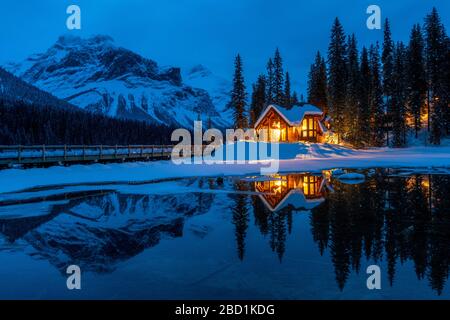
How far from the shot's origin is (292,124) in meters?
51.7

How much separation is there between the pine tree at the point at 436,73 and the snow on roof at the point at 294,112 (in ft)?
54.4

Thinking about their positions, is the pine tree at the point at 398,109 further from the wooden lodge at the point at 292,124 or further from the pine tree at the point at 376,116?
the wooden lodge at the point at 292,124

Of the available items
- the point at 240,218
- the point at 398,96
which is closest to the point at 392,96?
the point at 398,96

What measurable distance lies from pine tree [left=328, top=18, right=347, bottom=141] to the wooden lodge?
5.88 m

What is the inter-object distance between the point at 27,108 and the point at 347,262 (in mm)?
84484

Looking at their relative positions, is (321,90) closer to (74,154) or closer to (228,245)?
(74,154)

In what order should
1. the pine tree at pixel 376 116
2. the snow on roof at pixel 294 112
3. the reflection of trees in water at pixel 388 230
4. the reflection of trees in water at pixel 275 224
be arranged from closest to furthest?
the reflection of trees in water at pixel 388 230 < the reflection of trees in water at pixel 275 224 < the snow on roof at pixel 294 112 < the pine tree at pixel 376 116

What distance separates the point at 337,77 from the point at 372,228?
53.6m

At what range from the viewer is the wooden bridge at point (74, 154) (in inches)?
1088

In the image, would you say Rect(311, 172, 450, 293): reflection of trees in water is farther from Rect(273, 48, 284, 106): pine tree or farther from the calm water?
Rect(273, 48, 284, 106): pine tree

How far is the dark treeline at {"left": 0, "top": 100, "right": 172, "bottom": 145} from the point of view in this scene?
71750 mm

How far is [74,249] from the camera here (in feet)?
28.8

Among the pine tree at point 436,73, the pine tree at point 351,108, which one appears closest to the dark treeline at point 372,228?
the pine tree at point 436,73
